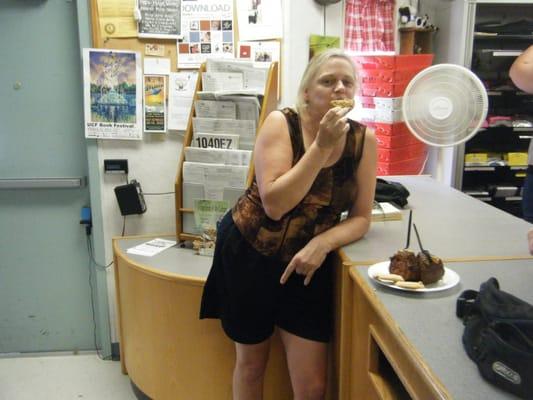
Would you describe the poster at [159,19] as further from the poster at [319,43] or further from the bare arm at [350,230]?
the bare arm at [350,230]

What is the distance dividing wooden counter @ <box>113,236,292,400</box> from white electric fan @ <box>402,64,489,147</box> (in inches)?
39.9

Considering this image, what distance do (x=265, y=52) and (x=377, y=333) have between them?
153 centimetres

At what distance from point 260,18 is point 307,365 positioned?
1546 mm

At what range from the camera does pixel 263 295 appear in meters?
1.51

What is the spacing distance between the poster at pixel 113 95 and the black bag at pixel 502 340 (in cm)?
187

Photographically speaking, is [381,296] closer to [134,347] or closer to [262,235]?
[262,235]

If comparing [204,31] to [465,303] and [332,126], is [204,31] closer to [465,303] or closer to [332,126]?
[332,126]

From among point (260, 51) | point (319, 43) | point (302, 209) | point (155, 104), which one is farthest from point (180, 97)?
point (302, 209)

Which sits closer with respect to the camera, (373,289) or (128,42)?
(373,289)

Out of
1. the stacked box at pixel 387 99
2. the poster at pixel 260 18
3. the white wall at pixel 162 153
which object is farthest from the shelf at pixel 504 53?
the poster at pixel 260 18

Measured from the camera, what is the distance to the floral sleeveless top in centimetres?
147

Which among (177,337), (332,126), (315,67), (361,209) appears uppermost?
(315,67)

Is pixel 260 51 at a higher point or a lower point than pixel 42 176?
higher

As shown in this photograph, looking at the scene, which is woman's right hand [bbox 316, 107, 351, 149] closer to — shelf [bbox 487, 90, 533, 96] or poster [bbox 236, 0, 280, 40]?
poster [bbox 236, 0, 280, 40]
